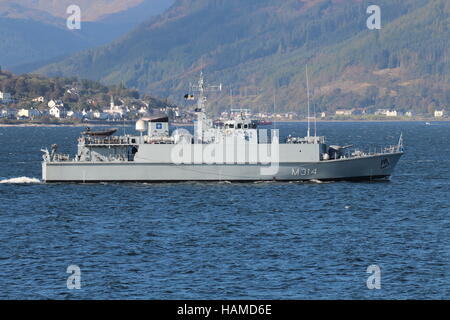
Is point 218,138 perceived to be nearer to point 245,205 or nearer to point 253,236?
point 245,205

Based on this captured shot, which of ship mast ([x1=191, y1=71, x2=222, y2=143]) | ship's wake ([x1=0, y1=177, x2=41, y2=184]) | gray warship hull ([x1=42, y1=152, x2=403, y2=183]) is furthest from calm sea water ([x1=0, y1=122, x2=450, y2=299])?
ship mast ([x1=191, y1=71, x2=222, y2=143])

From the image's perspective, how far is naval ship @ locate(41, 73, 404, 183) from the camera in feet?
221

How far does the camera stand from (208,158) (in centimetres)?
6769

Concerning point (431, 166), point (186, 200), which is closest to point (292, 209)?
point (186, 200)

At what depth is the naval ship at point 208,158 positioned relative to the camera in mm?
67438

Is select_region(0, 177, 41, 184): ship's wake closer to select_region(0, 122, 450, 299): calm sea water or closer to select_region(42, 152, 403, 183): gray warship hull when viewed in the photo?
select_region(0, 122, 450, 299): calm sea water

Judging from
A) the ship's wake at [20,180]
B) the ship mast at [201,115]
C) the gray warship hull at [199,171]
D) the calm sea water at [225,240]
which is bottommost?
the calm sea water at [225,240]

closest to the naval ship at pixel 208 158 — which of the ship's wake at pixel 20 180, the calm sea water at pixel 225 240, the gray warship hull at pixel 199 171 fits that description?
the gray warship hull at pixel 199 171

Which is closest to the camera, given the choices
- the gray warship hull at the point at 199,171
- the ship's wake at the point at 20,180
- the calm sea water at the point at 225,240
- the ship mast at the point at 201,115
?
the calm sea water at the point at 225,240

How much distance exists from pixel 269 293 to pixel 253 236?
42.0 feet

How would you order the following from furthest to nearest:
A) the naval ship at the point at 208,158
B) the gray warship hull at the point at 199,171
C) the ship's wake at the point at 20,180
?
the ship's wake at the point at 20,180, the gray warship hull at the point at 199,171, the naval ship at the point at 208,158

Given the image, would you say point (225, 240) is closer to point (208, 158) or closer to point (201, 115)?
point (208, 158)

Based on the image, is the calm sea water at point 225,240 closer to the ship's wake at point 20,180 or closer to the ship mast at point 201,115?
the ship's wake at point 20,180

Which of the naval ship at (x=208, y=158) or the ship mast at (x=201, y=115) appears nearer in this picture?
the naval ship at (x=208, y=158)
